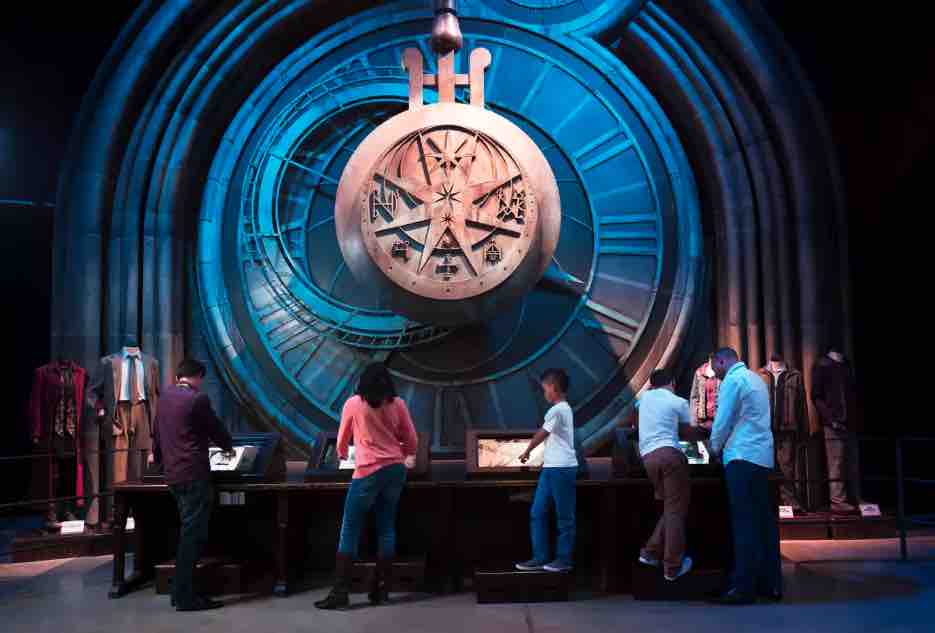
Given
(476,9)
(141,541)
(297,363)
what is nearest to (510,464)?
(141,541)

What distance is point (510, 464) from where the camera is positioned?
561cm

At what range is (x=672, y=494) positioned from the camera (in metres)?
5.15

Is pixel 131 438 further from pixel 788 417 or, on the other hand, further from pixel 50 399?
pixel 788 417

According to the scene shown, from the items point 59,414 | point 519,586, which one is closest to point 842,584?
point 519,586

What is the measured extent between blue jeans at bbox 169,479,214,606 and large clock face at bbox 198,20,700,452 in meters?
2.85

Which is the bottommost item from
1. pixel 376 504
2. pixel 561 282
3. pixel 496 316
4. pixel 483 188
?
pixel 376 504

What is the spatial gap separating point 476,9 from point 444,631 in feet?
19.0

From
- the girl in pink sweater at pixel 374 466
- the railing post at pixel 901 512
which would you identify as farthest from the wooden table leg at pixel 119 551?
the railing post at pixel 901 512

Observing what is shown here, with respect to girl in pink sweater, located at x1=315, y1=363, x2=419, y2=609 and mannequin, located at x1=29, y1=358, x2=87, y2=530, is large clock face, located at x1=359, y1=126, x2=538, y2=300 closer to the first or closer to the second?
girl in pink sweater, located at x1=315, y1=363, x2=419, y2=609

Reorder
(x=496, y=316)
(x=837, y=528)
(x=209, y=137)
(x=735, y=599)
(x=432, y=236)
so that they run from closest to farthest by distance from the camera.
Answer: (x=735, y=599) < (x=432, y=236) < (x=837, y=528) < (x=496, y=316) < (x=209, y=137)

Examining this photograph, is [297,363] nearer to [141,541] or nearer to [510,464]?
[141,541]

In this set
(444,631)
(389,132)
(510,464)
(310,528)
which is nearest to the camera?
(444,631)

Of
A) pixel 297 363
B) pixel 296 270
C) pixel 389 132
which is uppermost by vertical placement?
pixel 389 132

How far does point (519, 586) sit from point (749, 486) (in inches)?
58.4
